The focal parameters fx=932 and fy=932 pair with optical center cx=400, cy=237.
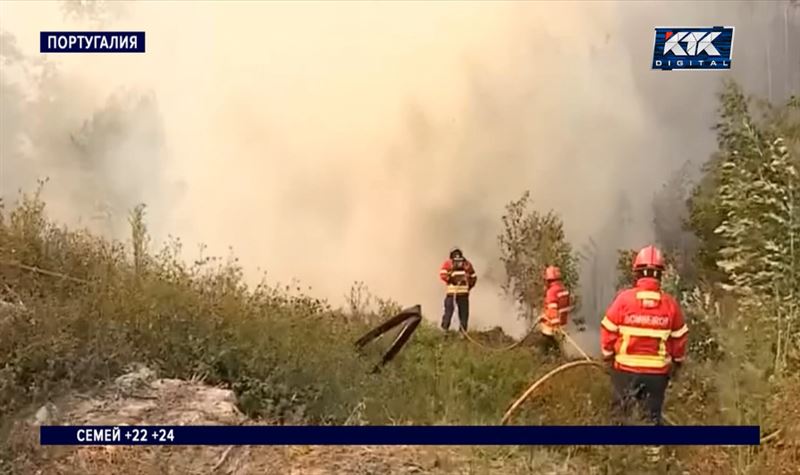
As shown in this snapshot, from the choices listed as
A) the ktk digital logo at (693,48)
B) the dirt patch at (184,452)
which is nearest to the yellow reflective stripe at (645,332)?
the dirt patch at (184,452)

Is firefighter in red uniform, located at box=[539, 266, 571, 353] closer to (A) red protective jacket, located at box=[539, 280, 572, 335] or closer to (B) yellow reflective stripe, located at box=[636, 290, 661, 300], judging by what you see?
(A) red protective jacket, located at box=[539, 280, 572, 335]

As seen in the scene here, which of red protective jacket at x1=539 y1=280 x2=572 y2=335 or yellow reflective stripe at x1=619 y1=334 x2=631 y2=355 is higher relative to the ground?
red protective jacket at x1=539 y1=280 x2=572 y2=335

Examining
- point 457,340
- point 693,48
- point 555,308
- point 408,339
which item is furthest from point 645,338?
point 693,48

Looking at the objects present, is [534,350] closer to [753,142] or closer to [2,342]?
[753,142]

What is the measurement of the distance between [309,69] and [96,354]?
1443 millimetres

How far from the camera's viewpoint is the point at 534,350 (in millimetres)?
3842

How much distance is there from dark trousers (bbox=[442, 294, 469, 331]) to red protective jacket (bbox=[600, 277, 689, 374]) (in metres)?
0.57

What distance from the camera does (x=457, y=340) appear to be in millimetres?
3834

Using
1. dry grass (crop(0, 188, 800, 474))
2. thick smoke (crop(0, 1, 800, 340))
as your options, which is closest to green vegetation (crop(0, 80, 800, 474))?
dry grass (crop(0, 188, 800, 474))

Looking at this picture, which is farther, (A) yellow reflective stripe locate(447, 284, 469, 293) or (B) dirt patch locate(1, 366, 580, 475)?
(A) yellow reflective stripe locate(447, 284, 469, 293)

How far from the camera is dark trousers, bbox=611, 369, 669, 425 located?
3764 millimetres

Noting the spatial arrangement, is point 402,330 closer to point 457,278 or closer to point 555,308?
point 457,278

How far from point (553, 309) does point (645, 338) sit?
384 mm

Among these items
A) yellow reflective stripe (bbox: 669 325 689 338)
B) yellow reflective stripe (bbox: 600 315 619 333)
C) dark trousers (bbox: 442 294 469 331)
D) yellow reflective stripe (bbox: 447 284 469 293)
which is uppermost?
yellow reflective stripe (bbox: 447 284 469 293)
